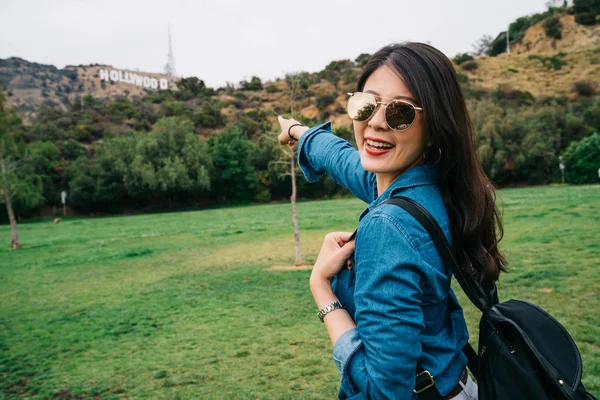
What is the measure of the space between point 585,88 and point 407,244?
6038 centimetres

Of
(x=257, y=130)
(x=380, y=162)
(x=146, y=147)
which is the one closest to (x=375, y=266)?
(x=380, y=162)

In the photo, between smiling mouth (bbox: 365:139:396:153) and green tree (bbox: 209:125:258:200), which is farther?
green tree (bbox: 209:125:258:200)

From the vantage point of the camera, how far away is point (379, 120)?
4.32 feet

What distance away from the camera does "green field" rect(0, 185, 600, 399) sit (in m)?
4.70

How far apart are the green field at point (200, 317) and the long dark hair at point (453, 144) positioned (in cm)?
59

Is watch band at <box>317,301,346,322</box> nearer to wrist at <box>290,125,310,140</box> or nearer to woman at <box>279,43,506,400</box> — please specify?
woman at <box>279,43,506,400</box>

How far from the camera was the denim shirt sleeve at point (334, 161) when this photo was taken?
5.93ft

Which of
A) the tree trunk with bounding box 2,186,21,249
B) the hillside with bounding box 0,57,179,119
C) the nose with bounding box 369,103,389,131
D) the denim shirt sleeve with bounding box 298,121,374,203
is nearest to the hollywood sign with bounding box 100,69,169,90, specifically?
the hillside with bounding box 0,57,179,119

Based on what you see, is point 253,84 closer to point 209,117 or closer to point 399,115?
point 209,117

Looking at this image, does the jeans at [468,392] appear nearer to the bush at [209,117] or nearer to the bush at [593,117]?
the bush at [593,117]

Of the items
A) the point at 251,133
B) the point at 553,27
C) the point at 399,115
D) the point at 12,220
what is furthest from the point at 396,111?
the point at 553,27

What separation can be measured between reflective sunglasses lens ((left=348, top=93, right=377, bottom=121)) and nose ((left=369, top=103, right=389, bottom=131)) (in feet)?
0.07

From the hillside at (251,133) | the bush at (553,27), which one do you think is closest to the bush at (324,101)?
the hillside at (251,133)

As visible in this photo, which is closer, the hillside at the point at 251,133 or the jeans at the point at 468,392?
Result: the jeans at the point at 468,392
